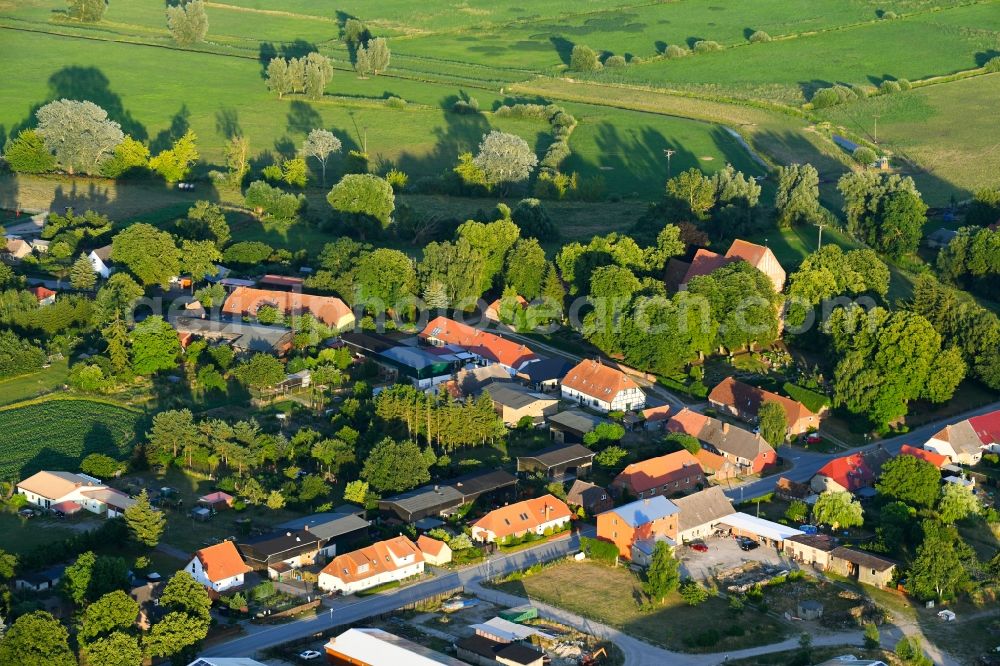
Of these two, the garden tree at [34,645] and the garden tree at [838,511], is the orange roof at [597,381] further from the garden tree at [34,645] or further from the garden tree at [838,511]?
the garden tree at [34,645]

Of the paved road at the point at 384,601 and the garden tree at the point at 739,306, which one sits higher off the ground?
the garden tree at the point at 739,306

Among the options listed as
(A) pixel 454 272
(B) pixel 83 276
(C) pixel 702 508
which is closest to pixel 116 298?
(B) pixel 83 276

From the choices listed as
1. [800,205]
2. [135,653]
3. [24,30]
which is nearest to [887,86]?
[800,205]

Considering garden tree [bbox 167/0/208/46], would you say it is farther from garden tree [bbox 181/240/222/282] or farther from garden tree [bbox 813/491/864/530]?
garden tree [bbox 813/491/864/530]

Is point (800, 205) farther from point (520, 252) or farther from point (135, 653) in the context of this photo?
point (135, 653)

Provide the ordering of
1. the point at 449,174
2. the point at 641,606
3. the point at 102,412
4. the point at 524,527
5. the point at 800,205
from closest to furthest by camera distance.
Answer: the point at 641,606, the point at 524,527, the point at 102,412, the point at 800,205, the point at 449,174

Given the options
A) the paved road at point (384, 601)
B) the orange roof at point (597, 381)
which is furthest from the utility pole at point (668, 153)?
the paved road at point (384, 601)

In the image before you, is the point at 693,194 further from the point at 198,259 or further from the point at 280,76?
the point at 280,76
